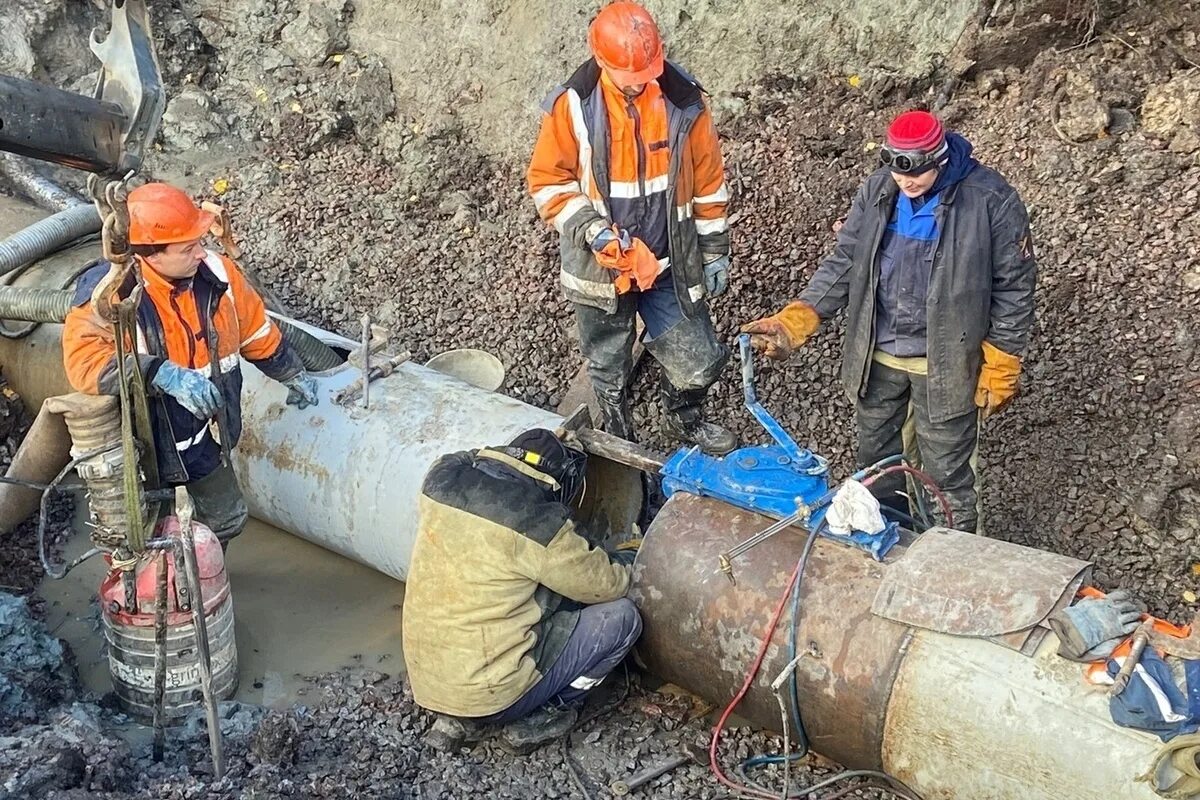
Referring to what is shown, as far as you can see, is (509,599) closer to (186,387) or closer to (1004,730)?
(186,387)

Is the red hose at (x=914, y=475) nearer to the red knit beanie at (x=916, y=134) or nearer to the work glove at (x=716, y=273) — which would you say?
the red knit beanie at (x=916, y=134)

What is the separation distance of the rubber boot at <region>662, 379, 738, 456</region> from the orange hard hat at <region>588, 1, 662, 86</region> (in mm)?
1427

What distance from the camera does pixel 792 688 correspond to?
12.8ft

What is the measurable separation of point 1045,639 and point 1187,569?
5.98ft

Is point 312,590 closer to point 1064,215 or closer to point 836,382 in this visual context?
point 836,382

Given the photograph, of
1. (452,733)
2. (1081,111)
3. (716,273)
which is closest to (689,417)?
(716,273)

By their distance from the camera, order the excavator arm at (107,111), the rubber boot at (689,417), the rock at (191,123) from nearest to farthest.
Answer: the excavator arm at (107,111)
the rubber boot at (689,417)
the rock at (191,123)

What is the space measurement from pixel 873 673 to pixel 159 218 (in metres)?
2.92

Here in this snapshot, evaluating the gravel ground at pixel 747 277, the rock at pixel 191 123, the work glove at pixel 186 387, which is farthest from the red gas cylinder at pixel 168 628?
the rock at pixel 191 123

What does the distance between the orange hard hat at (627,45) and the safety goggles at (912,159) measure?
976 millimetres

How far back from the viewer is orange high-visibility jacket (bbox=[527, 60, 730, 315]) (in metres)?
4.66

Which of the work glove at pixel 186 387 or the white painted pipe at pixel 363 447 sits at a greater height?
→ the work glove at pixel 186 387

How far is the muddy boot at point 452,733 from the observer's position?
4.30m

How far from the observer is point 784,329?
4.66 m
